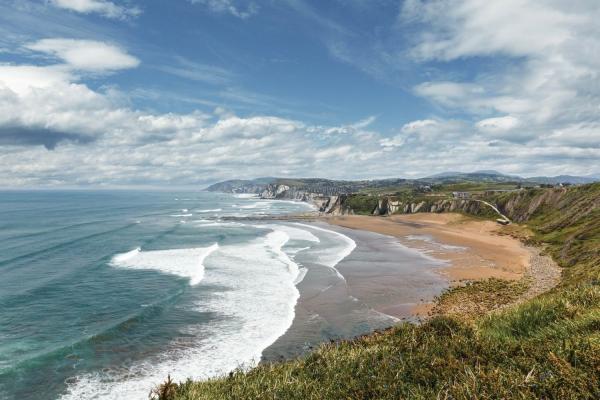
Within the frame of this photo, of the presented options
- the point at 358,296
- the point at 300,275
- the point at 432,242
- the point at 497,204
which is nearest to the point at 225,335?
the point at 358,296

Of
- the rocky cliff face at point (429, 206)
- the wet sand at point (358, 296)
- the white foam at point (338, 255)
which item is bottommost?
the white foam at point (338, 255)

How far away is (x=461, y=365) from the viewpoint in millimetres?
10602

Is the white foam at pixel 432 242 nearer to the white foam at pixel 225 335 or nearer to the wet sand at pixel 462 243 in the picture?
the wet sand at pixel 462 243

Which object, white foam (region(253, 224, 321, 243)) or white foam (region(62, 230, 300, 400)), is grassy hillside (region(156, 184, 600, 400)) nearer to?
white foam (region(62, 230, 300, 400))

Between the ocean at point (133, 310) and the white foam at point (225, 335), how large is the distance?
3.4 inches

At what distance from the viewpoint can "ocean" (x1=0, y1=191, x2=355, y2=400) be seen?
72.9 feet

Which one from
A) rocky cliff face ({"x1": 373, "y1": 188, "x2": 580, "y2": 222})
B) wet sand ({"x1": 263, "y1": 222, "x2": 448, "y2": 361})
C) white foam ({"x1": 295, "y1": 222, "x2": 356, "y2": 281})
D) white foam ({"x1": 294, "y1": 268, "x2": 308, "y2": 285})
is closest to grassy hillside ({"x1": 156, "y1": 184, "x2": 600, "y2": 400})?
wet sand ({"x1": 263, "y1": 222, "x2": 448, "y2": 361})

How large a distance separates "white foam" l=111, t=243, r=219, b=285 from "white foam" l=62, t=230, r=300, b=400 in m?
2.04

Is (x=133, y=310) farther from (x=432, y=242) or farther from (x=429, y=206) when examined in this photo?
(x=429, y=206)

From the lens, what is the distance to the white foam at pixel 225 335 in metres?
20.9

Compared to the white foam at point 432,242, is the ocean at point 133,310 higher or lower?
lower

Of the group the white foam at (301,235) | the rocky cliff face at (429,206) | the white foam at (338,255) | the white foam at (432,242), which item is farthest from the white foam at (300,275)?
the rocky cliff face at (429,206)

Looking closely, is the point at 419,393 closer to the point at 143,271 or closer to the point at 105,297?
the point at 105,297

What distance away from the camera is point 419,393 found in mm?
9539
